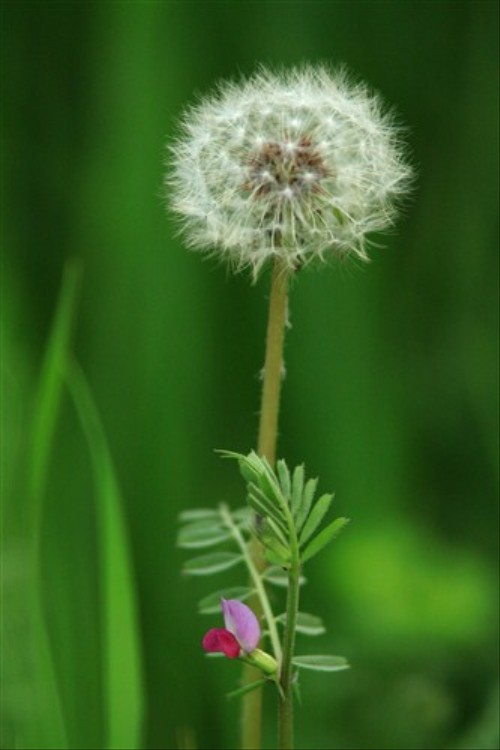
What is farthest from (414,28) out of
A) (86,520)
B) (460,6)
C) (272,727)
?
(272,727)

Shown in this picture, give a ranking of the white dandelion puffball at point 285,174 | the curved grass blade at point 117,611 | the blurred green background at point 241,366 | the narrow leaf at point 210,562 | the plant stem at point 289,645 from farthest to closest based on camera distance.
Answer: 1. the blurred green background at point 241,366
2. the curved grass blade at point 117,611
3. the narrow leaf at point 210,562
4. the white dandelion puffball at point 285,174
5. the plant stem at point 289,645

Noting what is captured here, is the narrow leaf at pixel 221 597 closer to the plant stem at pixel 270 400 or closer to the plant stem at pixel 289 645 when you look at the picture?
the plant stem at pixel 270 400

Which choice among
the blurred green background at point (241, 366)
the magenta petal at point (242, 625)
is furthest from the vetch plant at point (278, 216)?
the blurred green background at point (241, 366)

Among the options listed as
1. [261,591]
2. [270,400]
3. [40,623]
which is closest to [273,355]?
[270,400]

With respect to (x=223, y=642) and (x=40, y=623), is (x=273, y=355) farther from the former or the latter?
(x=40, y=623)

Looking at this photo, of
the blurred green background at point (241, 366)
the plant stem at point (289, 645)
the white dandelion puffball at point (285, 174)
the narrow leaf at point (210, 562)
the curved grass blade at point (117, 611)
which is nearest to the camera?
the plant stem at point (289, 645)

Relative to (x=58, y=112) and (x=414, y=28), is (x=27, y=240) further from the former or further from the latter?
(x=414, y=28)

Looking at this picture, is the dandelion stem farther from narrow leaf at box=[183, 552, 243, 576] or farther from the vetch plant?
narrow leaf at box=[183, 552, 243, 576]
